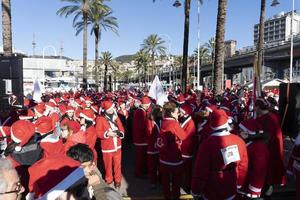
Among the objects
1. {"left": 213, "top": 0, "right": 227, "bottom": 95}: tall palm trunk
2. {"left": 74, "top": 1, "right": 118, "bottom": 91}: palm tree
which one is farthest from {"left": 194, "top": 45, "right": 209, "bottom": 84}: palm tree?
{"left": 213, "top": 0, "right": 227, "bottom": 95}: tall palm trunk

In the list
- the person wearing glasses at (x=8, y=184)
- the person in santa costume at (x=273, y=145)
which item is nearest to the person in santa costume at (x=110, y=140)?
the person in santa costume at (x=273, y=145)

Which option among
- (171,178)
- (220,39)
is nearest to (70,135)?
(171,178)

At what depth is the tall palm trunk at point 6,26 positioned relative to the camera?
45.4 ft

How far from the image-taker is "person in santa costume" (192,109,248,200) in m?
5.14

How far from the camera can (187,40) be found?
2414 centimetres

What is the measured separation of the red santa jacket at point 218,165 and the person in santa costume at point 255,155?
1.48 ft

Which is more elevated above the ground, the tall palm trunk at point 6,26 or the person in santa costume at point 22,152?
the tall palm trunk at point 6,26

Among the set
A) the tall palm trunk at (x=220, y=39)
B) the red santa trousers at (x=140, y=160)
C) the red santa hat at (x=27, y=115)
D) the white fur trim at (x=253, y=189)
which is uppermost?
the tall palm trunk at (x=220, y=39)

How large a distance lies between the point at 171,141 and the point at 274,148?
180 cm

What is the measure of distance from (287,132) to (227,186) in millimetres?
6525

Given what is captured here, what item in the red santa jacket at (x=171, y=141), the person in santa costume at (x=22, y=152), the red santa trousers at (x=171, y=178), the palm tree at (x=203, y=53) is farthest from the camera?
the palm tree at (x=203, y=53)

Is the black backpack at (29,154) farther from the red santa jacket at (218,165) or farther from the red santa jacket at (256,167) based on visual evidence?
the red santa jacket at (256,167)

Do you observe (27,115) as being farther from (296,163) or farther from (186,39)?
(186,39)

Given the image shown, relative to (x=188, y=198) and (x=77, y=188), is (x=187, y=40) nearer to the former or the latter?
(x=188, y=198)
